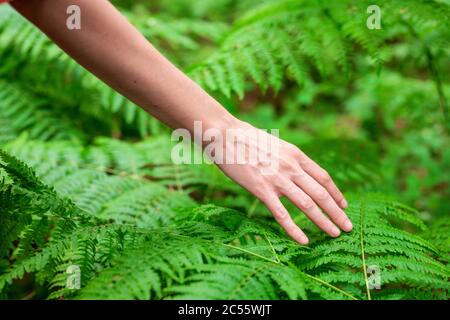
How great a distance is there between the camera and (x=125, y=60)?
130 cm

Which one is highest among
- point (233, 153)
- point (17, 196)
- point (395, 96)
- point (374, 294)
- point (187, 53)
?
point (187, 53)

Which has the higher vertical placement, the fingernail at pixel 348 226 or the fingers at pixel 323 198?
the fingers at pixel 323 198

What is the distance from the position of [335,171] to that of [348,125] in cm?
222

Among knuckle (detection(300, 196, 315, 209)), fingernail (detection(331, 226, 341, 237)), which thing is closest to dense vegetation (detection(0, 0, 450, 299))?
fingernail (detection(331, 226, 341, 237))

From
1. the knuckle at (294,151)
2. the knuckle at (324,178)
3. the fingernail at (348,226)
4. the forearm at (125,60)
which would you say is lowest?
the fingernail at (348,226)

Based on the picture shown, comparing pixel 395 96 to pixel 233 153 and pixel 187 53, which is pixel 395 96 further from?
pixel 233 153

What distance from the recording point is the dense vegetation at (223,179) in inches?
47.2

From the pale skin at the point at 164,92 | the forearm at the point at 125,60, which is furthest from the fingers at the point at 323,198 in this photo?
the forearm at the point at 125,60

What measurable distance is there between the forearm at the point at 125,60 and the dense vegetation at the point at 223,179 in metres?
0.35

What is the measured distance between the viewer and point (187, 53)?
3.98 meters

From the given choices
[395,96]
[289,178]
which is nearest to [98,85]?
[289,178]

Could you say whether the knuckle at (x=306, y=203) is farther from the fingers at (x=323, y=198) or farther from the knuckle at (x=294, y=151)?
the knuckle at (x=294, y=151)

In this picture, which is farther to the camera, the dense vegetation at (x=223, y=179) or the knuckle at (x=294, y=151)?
the knuckle at (x=294, y=151)

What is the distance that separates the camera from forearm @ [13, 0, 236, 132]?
125 centimetres
